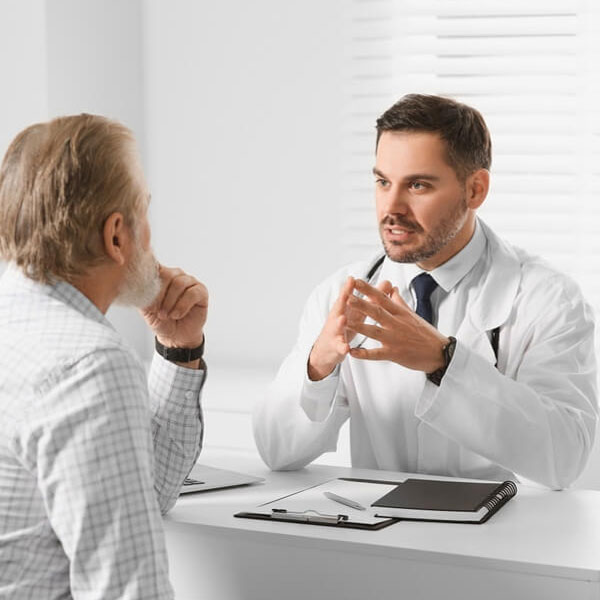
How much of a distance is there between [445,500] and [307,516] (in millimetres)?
244

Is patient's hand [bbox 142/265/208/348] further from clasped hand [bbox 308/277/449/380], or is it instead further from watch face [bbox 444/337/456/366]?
watch face [bbox 444/337/456/366]

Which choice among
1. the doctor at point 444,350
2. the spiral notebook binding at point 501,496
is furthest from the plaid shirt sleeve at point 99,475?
the doctor at point 444,350

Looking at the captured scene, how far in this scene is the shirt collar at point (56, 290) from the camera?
139cm

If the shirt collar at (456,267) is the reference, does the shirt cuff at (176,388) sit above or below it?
below

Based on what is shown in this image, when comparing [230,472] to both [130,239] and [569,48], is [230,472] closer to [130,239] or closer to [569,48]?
[130,239]

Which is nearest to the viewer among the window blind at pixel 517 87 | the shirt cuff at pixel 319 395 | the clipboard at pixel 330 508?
the clipboard at pixel 330 508

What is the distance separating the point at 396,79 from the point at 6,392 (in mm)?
2388

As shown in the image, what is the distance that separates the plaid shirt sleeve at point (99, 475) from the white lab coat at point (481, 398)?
0.83 m

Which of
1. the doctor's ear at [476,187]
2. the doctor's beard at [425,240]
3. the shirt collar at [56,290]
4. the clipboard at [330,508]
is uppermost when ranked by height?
the doctor's ear at [476,187]

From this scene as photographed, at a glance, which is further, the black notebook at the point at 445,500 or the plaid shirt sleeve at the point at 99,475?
the black notebook at the point at 445,500

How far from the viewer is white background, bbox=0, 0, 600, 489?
3.46 m

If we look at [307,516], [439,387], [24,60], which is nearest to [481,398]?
[439,387]

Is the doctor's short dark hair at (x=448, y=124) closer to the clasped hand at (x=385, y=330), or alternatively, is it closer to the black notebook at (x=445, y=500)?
the clasped hand at (x=385, y=330)

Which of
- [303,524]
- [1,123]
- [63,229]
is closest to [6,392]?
[63,229]
